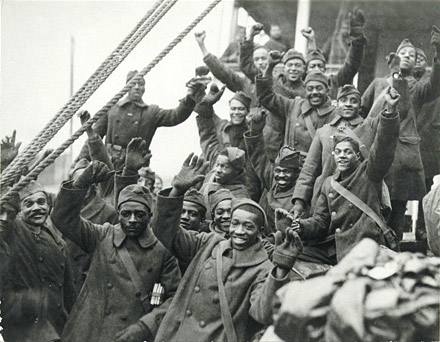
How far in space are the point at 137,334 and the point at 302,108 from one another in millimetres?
2845

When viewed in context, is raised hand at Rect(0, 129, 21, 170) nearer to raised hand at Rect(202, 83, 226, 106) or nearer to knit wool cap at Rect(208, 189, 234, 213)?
knit wool cap at Rect(208, 189, 234, 213)

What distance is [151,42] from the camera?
991 cm

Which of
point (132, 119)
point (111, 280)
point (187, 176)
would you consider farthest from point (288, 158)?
point (132, 119)

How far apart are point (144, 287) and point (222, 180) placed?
5.23 ft

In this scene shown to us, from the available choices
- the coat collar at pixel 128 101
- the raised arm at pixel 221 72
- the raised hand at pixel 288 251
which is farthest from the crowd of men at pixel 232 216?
the coat collar at pixel 128 101

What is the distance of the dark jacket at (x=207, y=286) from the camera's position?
516 centimetres

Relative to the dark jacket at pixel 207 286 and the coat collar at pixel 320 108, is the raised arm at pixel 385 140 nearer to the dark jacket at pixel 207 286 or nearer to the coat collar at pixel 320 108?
the dark jacket at pixel 207 286

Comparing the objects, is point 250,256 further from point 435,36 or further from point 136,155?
point 435,36

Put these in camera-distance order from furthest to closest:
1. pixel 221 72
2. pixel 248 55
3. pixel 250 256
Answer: pixel 221 72, pixel 248 55, pixel 250 256

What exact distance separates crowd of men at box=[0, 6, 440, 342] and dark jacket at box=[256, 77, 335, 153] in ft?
0.04

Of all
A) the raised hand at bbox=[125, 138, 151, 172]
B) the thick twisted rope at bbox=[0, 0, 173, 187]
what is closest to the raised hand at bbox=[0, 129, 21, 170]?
the raised hand at bbox=[125, 138, 151, 172]

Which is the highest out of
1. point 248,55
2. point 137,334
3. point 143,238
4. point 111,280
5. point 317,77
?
point 248,55

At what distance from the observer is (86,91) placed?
5016 millimetres

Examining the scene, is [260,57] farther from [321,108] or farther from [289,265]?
[289,265]
